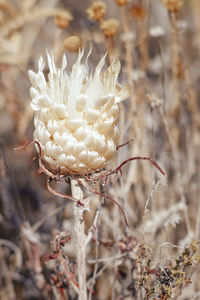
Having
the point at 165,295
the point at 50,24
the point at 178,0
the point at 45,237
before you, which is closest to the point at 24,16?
the point at 50,24

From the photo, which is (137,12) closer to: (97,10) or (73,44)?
(97,10)

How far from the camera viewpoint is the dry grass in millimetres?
952

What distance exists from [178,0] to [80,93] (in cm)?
76

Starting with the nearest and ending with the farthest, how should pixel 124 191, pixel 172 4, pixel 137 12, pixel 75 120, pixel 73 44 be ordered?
pixel 75 120
pixel 73 44
pixel 124 191
pixel 172 4
pixel 137 12

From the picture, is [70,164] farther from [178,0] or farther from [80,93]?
[178,0]

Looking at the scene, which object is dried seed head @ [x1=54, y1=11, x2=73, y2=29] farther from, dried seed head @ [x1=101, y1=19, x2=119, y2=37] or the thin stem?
the thin stem

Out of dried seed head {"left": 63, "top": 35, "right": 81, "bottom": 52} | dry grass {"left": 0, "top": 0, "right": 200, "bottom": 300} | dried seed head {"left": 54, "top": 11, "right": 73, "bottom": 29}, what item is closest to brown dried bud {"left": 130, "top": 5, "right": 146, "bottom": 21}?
dry grass {"left": 0, "top": 0, "right": 200, "bottom": 300}

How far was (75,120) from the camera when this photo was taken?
64cm

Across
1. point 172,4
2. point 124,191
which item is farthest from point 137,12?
point 124,191

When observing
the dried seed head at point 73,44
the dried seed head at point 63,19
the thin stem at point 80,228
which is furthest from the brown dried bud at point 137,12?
the thin stem at point 80,228

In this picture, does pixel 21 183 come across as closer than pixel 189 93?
No

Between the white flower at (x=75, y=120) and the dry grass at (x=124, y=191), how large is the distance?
0.44 ft

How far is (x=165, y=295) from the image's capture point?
2.26ft

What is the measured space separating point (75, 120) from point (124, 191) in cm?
49
